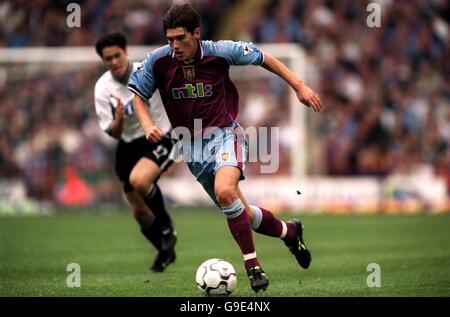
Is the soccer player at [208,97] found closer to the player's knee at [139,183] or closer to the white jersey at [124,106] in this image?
the player's knee at [139,183]

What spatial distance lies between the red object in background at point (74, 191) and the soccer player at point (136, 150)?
A: 1090 centimetres

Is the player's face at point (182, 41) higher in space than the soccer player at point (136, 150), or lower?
higher

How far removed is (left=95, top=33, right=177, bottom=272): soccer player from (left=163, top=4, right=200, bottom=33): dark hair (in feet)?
6.52

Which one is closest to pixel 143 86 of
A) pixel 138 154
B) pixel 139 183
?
pixel 139 183

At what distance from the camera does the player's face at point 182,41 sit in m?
7.28

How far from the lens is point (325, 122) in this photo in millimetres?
21703

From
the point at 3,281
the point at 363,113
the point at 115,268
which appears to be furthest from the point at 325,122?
the point at 3,281

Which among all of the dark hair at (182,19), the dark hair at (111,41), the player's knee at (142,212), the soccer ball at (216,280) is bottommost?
the soccer ball at (216,280)

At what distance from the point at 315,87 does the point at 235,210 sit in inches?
599

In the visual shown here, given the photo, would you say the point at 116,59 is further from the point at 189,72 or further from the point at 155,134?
the point at 155,134

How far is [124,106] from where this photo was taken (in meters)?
9.55

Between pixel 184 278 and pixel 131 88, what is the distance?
192cm

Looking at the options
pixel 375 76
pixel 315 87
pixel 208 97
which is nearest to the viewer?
pixel 208 97

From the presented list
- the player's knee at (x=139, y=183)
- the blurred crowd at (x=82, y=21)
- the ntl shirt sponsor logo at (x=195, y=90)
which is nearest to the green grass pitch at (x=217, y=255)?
the player's knee at (x=139, y=183)
